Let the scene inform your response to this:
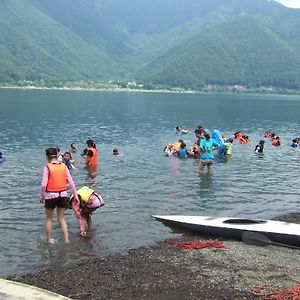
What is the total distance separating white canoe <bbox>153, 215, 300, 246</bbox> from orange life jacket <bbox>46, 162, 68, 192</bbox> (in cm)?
440

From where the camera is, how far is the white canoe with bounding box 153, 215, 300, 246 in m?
14.4

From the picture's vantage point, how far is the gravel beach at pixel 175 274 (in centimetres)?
1080

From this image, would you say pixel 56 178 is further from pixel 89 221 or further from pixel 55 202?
pixel 89 221

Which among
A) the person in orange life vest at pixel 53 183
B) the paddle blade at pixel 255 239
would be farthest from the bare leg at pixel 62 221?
the paddle blade at pixel 255 239

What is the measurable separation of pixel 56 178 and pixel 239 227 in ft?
18.2

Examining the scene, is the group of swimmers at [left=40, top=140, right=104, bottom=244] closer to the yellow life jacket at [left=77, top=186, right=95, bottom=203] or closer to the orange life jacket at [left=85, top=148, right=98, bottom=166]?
the yellow life jacket at [left=77, top=186, right=95, bottom=203]

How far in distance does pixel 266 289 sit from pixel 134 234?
5715 mm

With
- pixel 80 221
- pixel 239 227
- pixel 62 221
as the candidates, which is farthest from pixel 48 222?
pixel 239 227

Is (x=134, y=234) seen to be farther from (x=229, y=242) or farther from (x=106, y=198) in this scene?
(x=106, y=198)

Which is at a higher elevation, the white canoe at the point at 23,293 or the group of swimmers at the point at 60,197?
the group of swimmers at the point at 60,197

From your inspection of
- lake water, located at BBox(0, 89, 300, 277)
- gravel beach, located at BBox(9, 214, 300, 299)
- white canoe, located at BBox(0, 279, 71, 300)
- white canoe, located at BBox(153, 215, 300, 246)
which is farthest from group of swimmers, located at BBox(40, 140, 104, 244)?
white canoe, located at BBox(0, 279, 71, 300)

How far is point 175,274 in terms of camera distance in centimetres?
1182

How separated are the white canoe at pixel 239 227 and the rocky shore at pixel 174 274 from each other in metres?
0.50

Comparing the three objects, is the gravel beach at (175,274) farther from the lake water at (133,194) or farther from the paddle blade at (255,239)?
the lake water at (133,194)
